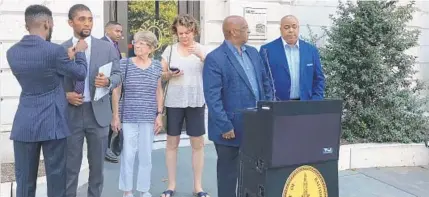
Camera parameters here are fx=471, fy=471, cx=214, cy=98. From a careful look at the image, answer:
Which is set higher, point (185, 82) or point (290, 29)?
point (290, 29)

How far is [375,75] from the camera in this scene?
21.0 feet

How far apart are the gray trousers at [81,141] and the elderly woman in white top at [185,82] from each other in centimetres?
72

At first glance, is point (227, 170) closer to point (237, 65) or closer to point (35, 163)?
point (237, 65)

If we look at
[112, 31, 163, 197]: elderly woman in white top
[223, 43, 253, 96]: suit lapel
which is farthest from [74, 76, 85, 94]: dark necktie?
[223, 43, 253, 96]: suit lapel

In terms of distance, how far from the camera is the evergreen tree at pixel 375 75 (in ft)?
21.1

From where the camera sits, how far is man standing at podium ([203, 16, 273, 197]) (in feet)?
12.2

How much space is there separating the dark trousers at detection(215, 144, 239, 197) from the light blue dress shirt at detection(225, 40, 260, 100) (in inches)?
20.2

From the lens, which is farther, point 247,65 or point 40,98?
point 247,65

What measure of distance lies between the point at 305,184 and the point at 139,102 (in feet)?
5.91

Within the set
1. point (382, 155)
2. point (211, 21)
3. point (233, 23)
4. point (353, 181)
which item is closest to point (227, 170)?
point (233, 23)

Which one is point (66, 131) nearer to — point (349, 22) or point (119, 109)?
point (119, 109)

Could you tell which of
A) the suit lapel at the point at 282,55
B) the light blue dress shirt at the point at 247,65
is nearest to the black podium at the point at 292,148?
the light blue dress shirt at the point at 247,65

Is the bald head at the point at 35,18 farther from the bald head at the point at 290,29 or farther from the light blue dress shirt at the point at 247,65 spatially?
the bald head at the point at 290,29

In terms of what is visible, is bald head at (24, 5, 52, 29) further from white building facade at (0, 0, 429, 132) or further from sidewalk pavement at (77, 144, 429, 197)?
white building facade at (0, 0, 429, 132)
